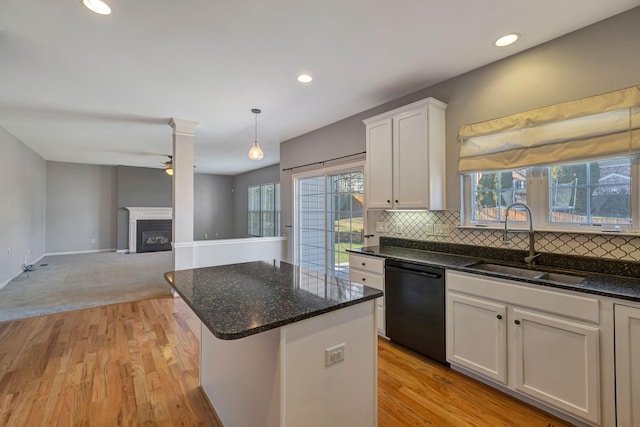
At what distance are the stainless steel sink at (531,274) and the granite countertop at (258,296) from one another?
1.27 meters

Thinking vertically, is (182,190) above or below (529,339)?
above

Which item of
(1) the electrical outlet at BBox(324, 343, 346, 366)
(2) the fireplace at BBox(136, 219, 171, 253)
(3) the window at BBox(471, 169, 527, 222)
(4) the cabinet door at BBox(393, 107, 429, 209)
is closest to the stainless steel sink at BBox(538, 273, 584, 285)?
(3) the window at BBox(471, 169, 527, 222)

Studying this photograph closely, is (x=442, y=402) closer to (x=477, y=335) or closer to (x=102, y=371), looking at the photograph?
(x=477, y=335)

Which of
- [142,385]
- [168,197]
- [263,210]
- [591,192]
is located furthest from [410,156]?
[168,197]

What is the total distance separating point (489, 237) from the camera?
2.60m

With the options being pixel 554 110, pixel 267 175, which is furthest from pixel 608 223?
pixel 267 175

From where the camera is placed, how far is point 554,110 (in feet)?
7.20

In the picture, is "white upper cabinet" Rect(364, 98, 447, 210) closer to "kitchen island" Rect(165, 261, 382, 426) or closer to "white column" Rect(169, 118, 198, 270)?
"kitchen island" Rect(165, 261, 382, 426)

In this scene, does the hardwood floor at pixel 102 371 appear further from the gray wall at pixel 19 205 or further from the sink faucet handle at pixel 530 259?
the sink faucet handle at pixel 530 259

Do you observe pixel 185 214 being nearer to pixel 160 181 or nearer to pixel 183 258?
pixel 183 258

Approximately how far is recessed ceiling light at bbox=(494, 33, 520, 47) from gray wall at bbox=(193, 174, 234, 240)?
9.75 meters

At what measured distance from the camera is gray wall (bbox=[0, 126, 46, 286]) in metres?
4.71

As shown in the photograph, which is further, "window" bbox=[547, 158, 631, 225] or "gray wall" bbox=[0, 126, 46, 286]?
"gray wall" bbox=[0, 126, 46, 286]

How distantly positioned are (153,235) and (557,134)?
9716mm
